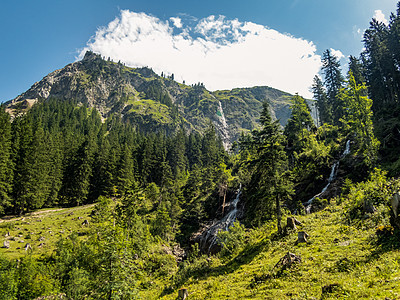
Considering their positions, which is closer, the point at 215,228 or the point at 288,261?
the point at 288,261

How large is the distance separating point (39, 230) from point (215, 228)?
115ft

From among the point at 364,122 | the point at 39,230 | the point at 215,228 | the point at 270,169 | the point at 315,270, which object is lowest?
the point at 215,228

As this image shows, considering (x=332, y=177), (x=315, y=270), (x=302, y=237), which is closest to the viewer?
(x=315, y=270)

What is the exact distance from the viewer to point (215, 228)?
51.5 metres

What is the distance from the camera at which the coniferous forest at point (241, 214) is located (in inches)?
511

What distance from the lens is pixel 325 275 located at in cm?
1101

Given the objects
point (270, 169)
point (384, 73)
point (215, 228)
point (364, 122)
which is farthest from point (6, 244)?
point (384, 73)

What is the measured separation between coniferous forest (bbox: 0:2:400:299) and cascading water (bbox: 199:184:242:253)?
52cm

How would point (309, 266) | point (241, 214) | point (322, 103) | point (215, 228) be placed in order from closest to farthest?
point (309, 266)
point (241, 214)
point (215, 228)
point (322, 103)

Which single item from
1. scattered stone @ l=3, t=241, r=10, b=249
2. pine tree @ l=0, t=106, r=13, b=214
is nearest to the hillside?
scattered stone @ l=3, t=241, r=10, b=249

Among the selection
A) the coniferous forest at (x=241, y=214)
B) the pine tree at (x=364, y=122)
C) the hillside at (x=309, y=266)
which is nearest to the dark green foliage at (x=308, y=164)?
the coniferous forest at (x=241, y=214)

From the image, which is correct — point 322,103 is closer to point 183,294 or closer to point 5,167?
point 183,294

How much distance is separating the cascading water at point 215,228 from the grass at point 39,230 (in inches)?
992

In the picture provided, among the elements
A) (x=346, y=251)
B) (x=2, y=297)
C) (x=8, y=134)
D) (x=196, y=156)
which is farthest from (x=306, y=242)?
(x=196, y=156)
